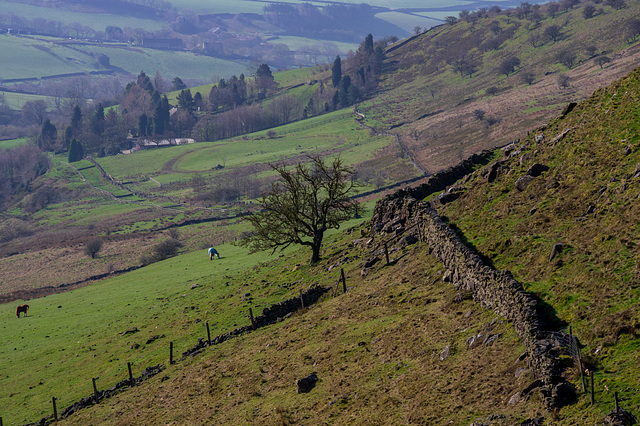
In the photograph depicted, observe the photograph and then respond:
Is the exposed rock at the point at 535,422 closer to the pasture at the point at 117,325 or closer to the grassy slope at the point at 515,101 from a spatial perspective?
the pasture at the point at 117,325

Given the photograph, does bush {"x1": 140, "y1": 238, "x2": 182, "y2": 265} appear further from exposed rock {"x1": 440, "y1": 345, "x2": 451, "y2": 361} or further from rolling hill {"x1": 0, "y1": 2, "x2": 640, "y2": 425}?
exposed rock {"x1": 440, "y1": 345, "x2": 451, "y2": 361}

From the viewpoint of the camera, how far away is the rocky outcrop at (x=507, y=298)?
16469 millimetres

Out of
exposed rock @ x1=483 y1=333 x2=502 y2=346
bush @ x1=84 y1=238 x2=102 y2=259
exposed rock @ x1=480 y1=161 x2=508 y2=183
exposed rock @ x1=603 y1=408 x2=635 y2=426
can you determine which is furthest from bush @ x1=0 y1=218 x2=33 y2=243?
exposed rock @ x1=603 y1=408 x2=635 y2=426

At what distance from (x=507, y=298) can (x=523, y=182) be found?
13275 millimetres

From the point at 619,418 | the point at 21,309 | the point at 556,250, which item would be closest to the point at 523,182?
the point at 556,250

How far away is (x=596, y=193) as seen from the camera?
26.7 metres

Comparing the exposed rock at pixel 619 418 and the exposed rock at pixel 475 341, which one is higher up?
the exposed rock at pixel 619 418

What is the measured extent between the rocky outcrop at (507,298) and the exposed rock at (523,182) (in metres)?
4.65

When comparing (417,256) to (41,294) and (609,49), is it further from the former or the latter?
(609,49)

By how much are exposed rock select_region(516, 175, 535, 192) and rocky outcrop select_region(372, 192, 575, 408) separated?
465 centimetres

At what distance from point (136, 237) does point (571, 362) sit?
11191 cm

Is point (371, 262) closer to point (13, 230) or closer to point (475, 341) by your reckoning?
point (475, 341)

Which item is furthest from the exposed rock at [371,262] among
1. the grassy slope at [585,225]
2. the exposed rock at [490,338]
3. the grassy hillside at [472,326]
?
the exposed rock at [490,338]

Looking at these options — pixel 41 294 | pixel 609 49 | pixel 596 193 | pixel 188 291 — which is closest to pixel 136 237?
pixel 41 294
